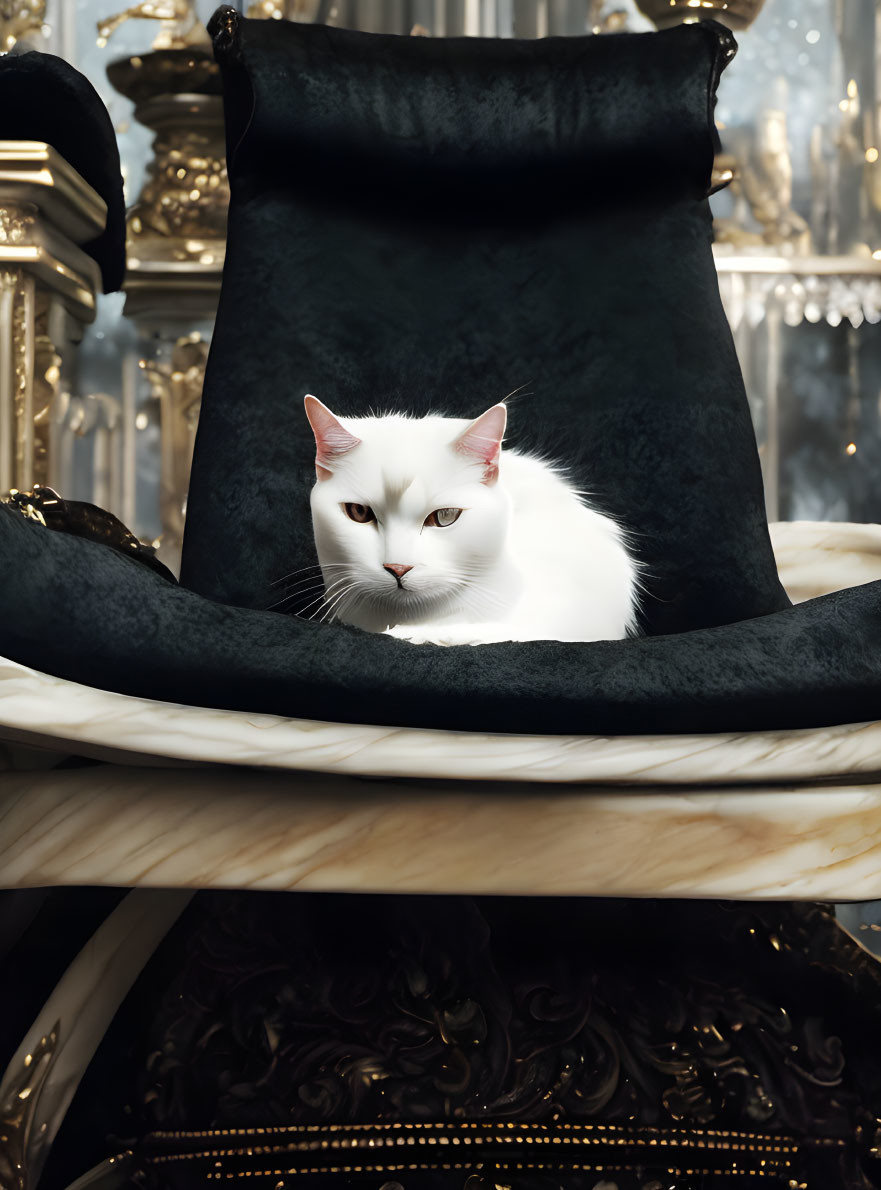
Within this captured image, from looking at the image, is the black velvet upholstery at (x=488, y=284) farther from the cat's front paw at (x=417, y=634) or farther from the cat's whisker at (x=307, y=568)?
the cat's front paw at (x=417, y=634)

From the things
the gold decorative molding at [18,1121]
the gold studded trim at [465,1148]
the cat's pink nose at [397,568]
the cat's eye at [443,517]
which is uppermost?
the cat's eye at [443,517]

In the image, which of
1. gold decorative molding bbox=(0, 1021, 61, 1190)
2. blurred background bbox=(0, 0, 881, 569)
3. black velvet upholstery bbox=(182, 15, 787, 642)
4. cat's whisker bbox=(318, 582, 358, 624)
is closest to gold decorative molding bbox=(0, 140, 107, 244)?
black velvet upholstery bbox=(182, 15, 787, 642)

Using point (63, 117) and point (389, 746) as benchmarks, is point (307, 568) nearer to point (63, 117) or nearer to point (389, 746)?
point (389, 746)

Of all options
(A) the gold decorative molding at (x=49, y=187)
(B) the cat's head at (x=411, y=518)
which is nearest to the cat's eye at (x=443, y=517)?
(B) the cat's head at (x=411, y=518)

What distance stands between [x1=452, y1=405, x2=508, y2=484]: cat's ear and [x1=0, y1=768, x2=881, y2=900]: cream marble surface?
0.32 meters

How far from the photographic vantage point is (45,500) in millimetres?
835

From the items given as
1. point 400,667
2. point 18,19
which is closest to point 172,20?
point 18,19

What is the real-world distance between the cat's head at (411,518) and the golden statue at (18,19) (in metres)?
1.73

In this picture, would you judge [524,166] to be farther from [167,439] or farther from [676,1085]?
[167,439]

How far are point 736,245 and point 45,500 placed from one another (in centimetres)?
183

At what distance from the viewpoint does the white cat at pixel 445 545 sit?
2.66 ft

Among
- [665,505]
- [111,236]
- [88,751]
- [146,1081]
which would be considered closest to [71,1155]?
[146,1081]

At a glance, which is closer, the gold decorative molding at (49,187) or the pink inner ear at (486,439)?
the pink inner ear at (486,439)

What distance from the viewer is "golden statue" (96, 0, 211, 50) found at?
6.88 ft
